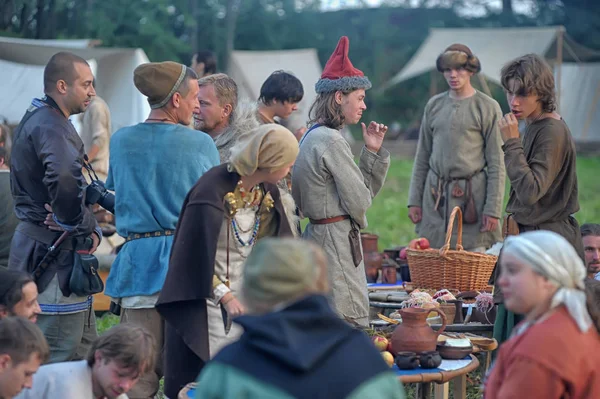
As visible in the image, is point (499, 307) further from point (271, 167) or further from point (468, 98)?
point (468, 98)

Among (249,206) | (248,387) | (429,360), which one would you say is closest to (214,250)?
(249,206)

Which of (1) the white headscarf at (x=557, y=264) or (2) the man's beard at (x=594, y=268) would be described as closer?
(1) the white headscarf at (x=557, y=264)

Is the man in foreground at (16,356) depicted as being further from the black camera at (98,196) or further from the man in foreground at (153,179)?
the black camera at (98,196)

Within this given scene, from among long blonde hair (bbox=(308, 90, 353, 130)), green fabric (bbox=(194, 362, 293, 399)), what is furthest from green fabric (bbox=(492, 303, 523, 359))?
green fabric (bbox=(194, 362, 293, 399))

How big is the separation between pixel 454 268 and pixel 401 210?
8457 mm

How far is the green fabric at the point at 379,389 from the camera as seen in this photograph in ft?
7.05

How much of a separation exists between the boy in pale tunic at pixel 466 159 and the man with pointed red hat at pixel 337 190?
1.59 metres

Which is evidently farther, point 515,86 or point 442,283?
point 442,283

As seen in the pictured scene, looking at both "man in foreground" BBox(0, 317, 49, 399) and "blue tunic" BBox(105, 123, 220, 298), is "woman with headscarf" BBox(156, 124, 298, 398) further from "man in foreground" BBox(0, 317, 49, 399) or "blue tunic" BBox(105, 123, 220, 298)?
"man in foreground" BBox(0, 317, 49, 399)

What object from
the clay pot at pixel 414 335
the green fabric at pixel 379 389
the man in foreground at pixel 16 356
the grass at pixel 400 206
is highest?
the green fabric at pixel 379 389

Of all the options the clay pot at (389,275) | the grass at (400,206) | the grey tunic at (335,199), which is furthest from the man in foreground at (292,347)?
the grass at (400,206)

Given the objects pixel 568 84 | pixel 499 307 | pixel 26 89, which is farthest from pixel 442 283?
pixel 568 84

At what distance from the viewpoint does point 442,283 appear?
5113mm

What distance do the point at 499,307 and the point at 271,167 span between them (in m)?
1.44
